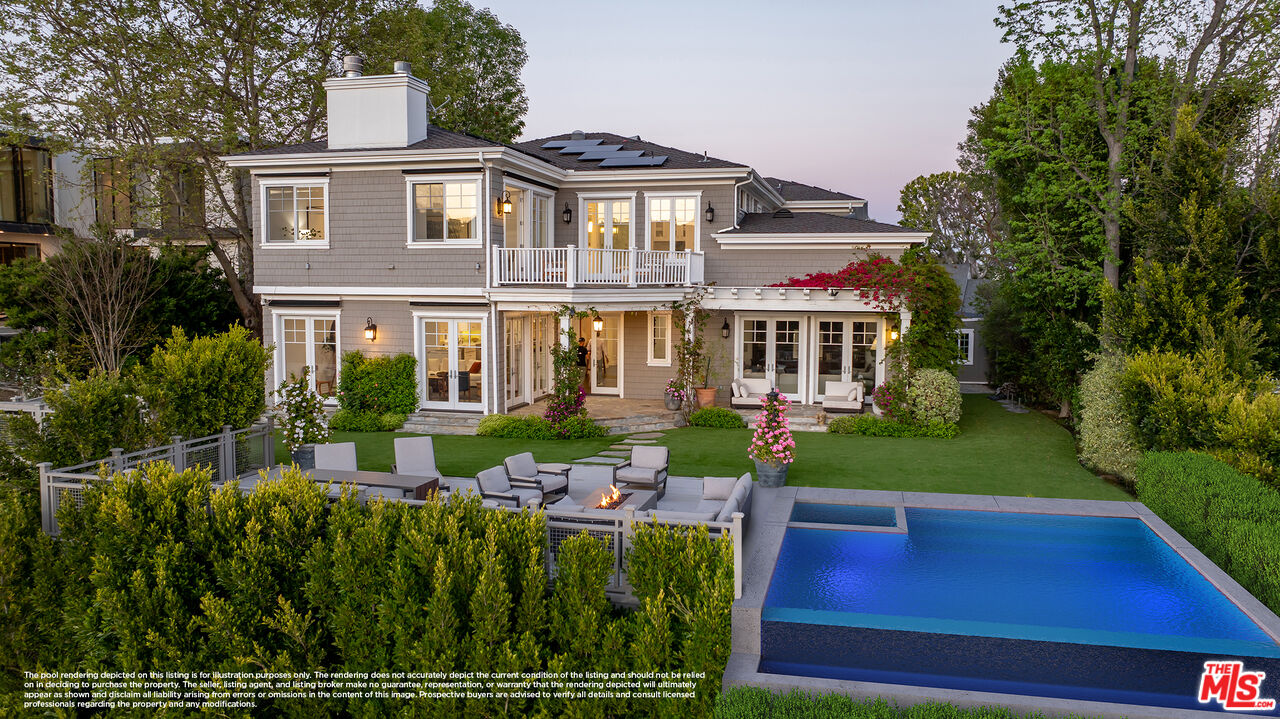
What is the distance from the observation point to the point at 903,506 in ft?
35.6

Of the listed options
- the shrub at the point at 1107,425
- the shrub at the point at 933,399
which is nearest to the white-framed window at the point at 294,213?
the shrub at the point at 933,399

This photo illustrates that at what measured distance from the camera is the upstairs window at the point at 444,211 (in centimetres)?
1770

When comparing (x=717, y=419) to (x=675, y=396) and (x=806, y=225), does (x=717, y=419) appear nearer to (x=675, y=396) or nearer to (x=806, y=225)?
(x=675, y=396)

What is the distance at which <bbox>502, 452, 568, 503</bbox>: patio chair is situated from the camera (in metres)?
11.2

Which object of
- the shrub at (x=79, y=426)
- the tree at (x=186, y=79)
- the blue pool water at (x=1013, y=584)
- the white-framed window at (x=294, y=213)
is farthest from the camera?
the tree at (x=186, y=79)

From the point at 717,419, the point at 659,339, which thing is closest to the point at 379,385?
the point at 659,339

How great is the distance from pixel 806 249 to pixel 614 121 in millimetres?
17189

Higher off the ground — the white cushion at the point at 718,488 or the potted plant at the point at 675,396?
the potted plant at the point at 675,396

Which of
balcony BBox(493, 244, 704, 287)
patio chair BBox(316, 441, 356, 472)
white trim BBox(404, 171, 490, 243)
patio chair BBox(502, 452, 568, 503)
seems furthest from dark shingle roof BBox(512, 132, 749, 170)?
patio chair BBox(502, 452, 568, 503)

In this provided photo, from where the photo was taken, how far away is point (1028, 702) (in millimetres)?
6047

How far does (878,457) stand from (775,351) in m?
5.71

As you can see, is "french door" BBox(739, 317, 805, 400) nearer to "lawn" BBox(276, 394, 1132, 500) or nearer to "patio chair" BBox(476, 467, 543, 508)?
"lawn" BBox(276, 394, 1132, 500)

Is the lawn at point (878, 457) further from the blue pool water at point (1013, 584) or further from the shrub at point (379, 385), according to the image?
the blue pool water at point (1013, 584)

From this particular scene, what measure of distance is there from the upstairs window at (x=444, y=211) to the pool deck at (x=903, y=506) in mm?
9678
